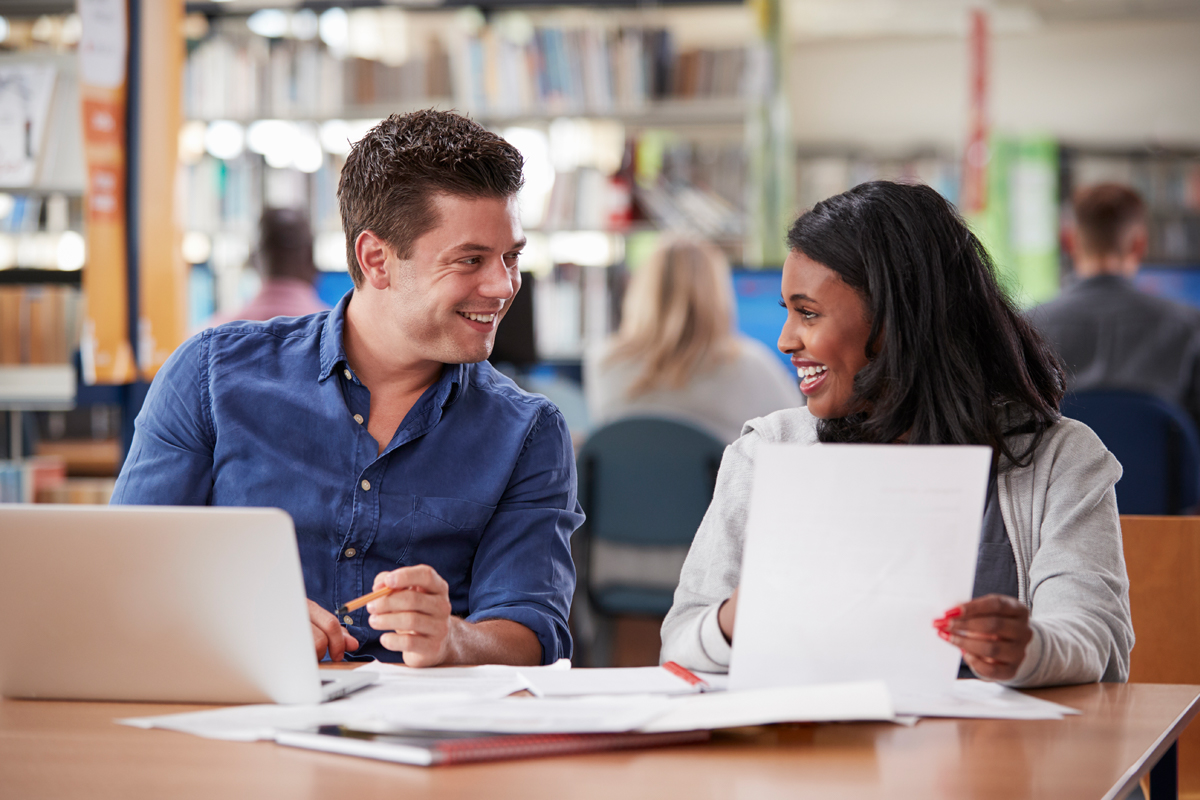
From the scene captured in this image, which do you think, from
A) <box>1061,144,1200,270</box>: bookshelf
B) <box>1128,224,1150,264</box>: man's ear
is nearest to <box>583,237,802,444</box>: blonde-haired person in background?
<box>1128,224,1150,264</box>: man's ear

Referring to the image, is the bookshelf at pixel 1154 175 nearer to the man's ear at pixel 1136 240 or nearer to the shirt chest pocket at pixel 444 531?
the man's ear at pixel 1136 240

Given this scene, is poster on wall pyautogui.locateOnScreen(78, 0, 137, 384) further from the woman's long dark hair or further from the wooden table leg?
the wooden table leg

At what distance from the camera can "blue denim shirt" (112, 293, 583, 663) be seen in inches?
57.5

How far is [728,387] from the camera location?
10.3 ft

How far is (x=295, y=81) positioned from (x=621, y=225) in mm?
1400

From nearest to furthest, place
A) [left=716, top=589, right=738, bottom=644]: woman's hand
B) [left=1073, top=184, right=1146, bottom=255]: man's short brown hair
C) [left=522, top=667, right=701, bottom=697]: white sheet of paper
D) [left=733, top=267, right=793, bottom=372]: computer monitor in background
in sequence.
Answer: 1. [left=522, top=667, right=701, bottom=697]: white sheet of paper
2. [left=716, top=589, right=738, bottom=644]: woman's hand
3. [left=1073, top=184, right=1146, bottom=255]: man's short brown hair
4. [left=733, top=267, right=793, bottom=372]: computer monitor in background

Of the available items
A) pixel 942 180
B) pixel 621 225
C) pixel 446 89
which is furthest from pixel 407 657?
pixel 942 180

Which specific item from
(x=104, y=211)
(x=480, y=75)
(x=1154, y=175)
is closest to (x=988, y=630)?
(x=104, y=211)

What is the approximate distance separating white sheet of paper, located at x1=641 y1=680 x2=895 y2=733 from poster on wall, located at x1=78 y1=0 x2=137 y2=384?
7.00 feet

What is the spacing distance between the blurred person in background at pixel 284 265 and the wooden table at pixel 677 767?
2507mm

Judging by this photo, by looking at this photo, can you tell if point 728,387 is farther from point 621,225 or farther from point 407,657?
point 407,657

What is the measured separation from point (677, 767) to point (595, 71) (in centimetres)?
394

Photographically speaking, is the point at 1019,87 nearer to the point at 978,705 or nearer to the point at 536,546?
the point at 536,546

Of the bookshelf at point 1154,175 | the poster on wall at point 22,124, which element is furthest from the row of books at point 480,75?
the bookshelf at point 1154,175
